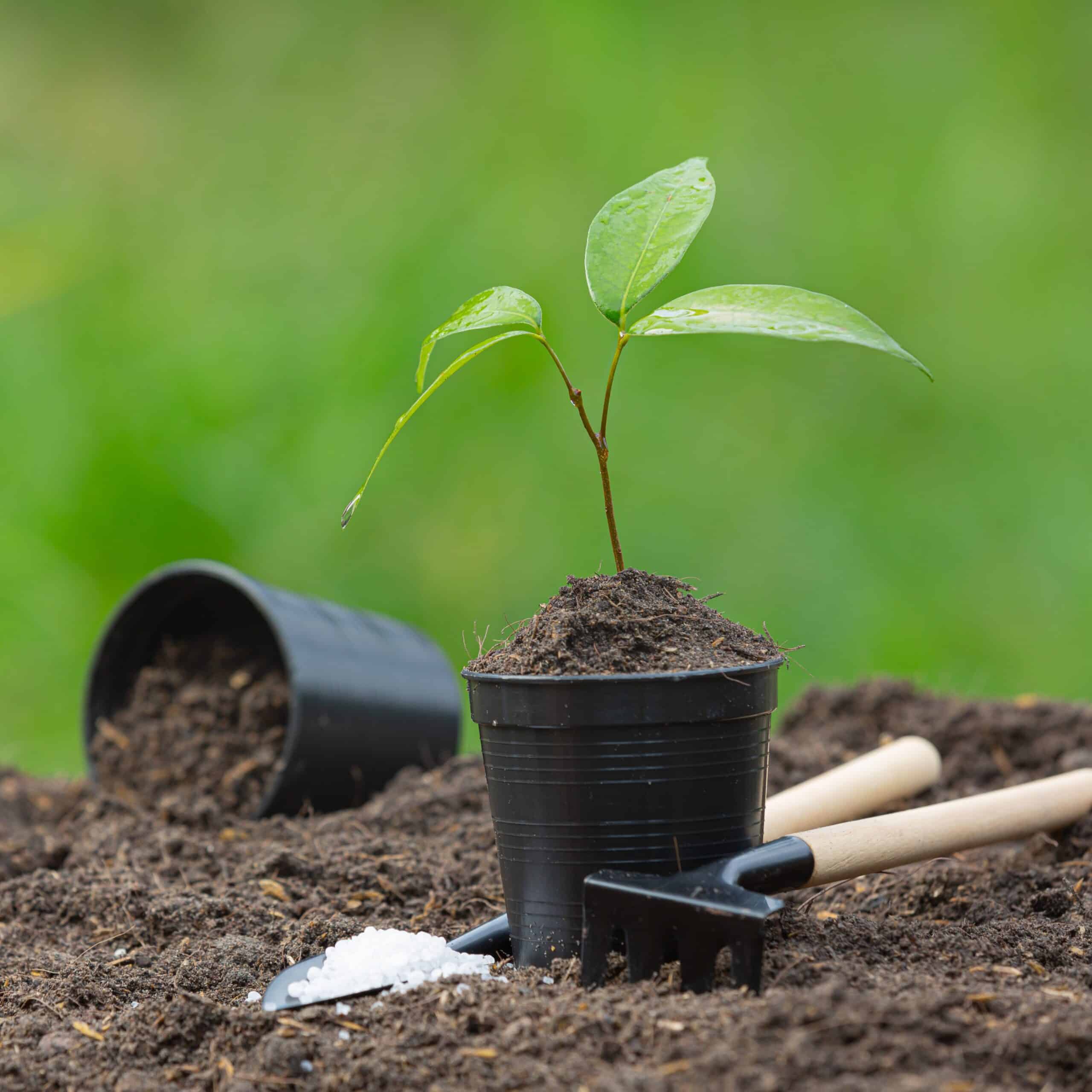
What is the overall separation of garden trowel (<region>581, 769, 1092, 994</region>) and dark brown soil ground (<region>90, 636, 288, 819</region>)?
1.22 metres

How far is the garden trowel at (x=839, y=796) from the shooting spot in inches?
49.8

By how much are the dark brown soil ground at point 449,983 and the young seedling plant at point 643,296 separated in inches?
18.6

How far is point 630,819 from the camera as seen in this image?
111cm

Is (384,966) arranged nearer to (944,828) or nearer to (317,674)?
(944,828)

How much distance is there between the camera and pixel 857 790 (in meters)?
1.66

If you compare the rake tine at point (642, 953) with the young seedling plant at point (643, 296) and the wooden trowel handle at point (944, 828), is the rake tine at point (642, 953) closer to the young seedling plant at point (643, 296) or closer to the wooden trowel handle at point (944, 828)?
the wooden trowel handle at point (944, 828)

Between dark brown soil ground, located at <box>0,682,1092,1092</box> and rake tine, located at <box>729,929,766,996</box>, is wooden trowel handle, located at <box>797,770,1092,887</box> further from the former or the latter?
rake tine, located at <box>729,929,766,996</box>

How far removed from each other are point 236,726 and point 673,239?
1554 millimetres

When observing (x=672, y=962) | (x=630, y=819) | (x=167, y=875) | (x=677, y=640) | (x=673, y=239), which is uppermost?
(x=673, y=239)

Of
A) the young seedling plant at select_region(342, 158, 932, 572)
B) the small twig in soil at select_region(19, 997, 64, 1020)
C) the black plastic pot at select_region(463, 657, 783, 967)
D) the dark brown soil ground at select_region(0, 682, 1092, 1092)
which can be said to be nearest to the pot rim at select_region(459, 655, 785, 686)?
the black plastic pot at select_region(463, 657, 783, 967)

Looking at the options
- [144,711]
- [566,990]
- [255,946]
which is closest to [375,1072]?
[566,990]

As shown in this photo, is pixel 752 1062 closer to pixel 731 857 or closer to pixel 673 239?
pixel 731 857

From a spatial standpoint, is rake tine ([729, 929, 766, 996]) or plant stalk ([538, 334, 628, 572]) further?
plant stalk ([538, 334, 628, 572])

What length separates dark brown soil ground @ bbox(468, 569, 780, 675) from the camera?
44.6 inches
